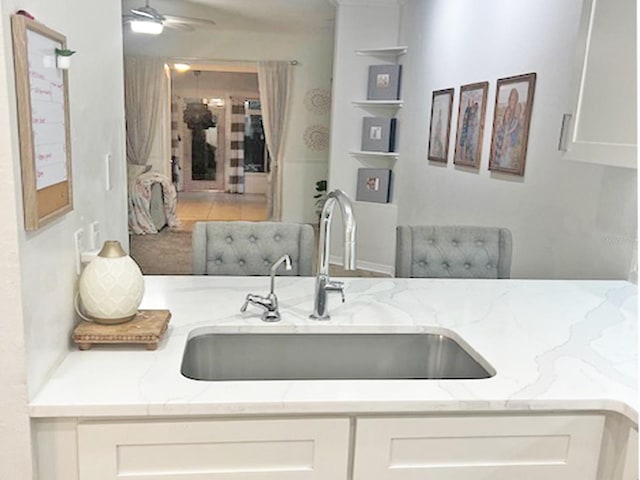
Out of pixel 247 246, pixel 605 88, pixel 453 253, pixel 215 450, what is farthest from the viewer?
pixel 453 253

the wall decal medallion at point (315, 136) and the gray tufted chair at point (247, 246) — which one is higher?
the wall decal medallion at point (315, 136)

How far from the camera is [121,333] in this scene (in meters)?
1.37

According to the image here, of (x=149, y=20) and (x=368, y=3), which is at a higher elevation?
(x=368, y=3)

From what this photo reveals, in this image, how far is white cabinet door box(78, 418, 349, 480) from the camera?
3.79ft

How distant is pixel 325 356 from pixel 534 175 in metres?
1.93

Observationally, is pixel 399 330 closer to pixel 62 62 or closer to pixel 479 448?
pixel 479 448

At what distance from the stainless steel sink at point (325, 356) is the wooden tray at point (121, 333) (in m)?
0.17

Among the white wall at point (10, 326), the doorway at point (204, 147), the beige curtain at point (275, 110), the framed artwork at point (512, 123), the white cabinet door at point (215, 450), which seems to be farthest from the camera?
the doorway at point (204, 147)

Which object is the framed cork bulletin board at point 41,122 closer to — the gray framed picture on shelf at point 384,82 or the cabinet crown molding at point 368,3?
the gray framed picture on shelf at point 384,82

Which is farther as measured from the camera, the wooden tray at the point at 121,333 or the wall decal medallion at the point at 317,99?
the wall decal medallion at the point at 317,99

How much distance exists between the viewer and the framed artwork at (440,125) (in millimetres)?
4250

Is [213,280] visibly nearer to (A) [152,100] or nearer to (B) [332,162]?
(B) [332,162]

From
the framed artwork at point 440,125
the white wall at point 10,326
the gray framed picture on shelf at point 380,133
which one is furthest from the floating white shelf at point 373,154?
the white wall at point 10,326

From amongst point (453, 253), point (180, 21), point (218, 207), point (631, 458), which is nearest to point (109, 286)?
point (631, 458)
